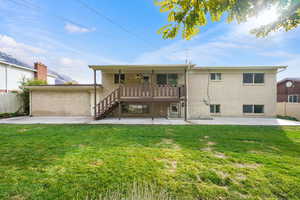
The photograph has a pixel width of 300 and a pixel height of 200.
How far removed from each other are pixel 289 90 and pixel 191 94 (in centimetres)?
1470

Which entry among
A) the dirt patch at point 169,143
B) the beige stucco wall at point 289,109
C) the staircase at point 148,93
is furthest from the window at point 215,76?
the dirt patch at point 169,143

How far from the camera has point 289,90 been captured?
51.3 ft

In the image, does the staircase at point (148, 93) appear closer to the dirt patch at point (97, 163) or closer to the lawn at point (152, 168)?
the lawn at point (152, 168)

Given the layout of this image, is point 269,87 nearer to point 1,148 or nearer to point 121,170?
point 121,170

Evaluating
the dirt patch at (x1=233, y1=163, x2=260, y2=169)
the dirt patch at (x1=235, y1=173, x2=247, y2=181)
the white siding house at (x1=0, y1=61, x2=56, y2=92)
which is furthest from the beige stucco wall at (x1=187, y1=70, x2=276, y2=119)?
the white siding house at (x1=0, y1=61, x2=56, y2=92)

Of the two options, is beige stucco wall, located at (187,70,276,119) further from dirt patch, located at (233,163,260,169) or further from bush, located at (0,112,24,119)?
bush, located at (0,112,24,119)

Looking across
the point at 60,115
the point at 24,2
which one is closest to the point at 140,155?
the point at 60,115

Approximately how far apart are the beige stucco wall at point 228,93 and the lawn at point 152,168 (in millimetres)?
6615

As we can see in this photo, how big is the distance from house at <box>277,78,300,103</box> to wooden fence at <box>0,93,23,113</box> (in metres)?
30.3

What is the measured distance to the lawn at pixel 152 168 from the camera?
7.23ft

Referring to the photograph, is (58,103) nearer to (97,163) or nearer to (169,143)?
(97,163)

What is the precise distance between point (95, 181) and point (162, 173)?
138cm

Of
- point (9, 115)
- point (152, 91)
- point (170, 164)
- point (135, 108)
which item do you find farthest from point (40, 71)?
point (170, 164)

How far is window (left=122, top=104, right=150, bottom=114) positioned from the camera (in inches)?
431
